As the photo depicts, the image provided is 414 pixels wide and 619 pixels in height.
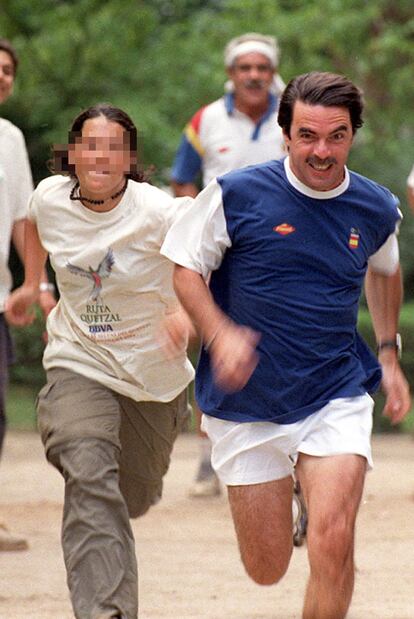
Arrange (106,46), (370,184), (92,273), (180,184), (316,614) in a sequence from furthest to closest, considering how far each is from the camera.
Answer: (106,46)
(180,184)
(92,273)
(370,184)
(316,614)

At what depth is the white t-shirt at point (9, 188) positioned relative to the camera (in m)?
8.27

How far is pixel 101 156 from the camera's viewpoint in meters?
6.23

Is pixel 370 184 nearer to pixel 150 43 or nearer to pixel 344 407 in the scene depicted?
pixel 344 407

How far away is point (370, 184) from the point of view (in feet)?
18.8

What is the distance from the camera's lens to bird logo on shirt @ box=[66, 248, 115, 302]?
6.24m

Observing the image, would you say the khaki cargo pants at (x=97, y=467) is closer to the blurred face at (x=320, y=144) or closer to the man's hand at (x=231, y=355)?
the man's hand at (x=231, y=355)

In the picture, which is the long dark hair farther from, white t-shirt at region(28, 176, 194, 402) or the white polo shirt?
the white polo shirt

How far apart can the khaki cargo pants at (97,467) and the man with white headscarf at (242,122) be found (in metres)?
3.55

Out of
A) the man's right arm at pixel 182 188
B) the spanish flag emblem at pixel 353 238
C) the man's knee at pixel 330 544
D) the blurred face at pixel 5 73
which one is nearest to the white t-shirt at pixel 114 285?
the spanish flag emblem at pixel 353 238

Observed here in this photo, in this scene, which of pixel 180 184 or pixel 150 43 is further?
pixel 150 43

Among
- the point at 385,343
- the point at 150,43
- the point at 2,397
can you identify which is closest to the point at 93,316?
the point at 385,343

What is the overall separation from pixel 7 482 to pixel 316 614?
6.50m

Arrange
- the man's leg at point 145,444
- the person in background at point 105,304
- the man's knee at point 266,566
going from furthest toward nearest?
the man's leg at point 145,444
the person in background at point 105,304
the man's knee at point 266,566

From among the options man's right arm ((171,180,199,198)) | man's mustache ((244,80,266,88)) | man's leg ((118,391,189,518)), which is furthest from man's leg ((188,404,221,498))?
man's leg ((118,391,189,518))
